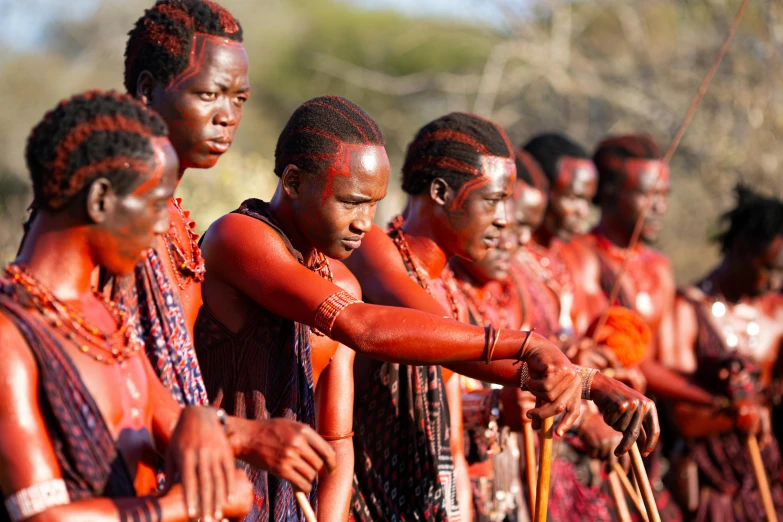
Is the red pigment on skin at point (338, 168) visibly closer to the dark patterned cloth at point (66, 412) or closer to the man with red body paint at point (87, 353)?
the man with red body paint at point (87, 353)

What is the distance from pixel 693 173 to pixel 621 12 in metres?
2.15

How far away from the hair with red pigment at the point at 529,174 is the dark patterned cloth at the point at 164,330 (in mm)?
3815

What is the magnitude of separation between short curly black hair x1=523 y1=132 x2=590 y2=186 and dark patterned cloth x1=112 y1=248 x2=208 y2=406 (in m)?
4.73

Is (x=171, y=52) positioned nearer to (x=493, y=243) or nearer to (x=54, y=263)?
(x=54, y=263)

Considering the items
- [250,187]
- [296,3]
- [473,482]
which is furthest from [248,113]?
[473,482]

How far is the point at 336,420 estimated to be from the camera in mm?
4180

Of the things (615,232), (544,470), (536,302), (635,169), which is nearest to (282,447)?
(544,470)

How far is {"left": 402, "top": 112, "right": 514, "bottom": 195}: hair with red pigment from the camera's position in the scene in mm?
4969

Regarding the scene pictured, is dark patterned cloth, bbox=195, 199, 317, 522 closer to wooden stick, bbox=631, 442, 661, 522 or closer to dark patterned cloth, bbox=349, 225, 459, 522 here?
dark patterned cloth, bbox=349, 225, 459, 522

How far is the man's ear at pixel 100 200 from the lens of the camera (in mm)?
2889

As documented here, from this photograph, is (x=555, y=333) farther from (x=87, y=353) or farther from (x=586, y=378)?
(x=87, y=353)

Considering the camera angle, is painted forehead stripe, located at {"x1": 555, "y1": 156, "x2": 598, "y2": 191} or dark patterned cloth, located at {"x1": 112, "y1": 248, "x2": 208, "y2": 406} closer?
dark patterned cloth, located at {"x1": 112, "y1": 248, "x2": 208, "y2": 406}

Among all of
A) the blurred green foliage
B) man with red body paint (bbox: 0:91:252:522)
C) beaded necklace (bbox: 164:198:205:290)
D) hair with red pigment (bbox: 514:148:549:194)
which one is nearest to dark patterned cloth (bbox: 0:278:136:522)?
man with red body paint (bbox: 0:91:252:522)

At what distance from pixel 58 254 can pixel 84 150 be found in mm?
262
